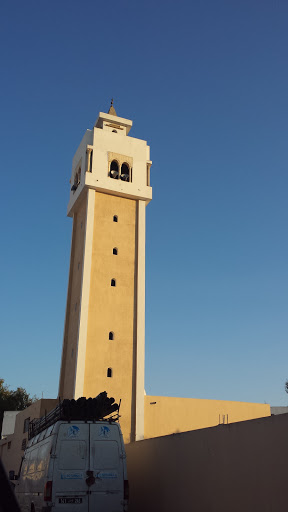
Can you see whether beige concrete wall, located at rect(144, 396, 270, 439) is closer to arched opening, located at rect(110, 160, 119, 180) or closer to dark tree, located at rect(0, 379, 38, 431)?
arched opening, located at rect(110, 160, 119, 180)

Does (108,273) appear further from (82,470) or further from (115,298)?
(82,470)

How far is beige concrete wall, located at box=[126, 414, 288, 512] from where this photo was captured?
840 centimetres

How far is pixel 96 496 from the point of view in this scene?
1048cm

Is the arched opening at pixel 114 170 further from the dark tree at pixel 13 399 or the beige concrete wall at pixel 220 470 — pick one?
the dark tree at pixel 13 399

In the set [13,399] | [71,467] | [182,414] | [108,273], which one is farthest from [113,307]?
[13,399]

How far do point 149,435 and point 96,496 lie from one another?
594 inches

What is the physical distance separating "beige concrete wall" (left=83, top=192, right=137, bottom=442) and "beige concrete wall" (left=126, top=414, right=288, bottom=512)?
10511 mm

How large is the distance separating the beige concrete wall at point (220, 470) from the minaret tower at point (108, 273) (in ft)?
34.9

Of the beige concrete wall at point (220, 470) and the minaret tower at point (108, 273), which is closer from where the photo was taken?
the beige concrete wall at point (220, 470)

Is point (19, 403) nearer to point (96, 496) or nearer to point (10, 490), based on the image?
point (96, 496)

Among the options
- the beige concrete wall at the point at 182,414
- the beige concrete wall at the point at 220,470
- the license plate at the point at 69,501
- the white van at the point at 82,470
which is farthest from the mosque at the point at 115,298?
the license plate at the point at 69,501

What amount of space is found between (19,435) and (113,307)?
10697 mm

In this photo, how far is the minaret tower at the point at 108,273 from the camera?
2500 cm

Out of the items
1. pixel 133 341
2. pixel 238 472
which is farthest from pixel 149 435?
pixel 238 472
